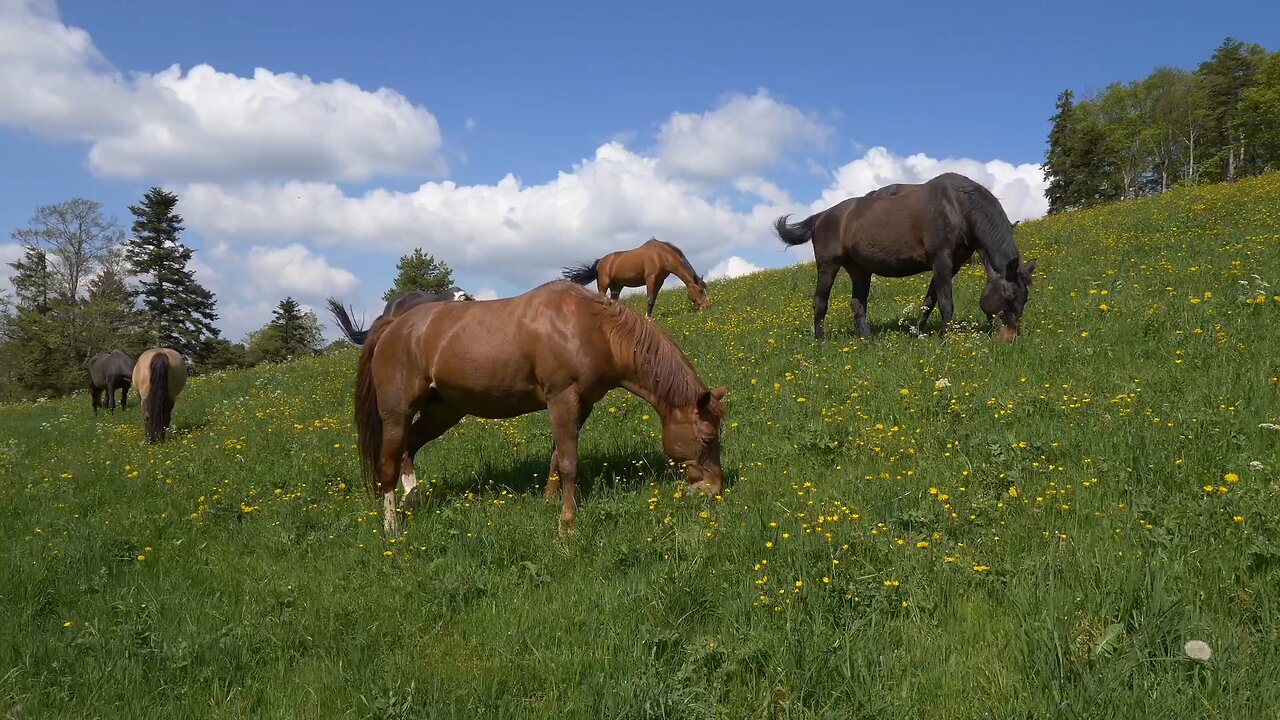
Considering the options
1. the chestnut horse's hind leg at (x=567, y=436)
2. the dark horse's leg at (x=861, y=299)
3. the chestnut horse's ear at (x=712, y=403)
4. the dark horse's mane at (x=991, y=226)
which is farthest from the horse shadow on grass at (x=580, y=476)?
the dark horse's mane at (x=991, y=226)

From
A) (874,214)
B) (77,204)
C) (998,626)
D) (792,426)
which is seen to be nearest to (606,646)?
(998,626)

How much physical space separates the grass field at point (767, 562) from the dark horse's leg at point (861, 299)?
6.51 feet

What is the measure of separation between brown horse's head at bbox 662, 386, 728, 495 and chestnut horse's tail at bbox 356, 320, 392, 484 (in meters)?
3.20

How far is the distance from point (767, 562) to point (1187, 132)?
265ft

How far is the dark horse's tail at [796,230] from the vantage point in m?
12.3

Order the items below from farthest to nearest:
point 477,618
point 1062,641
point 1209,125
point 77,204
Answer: point 1209,125 < point 77,204 < point 477,618 < point 1062,641

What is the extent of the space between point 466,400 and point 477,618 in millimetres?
2648

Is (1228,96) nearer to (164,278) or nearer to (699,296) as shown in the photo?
(699,296)

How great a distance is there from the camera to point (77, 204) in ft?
138

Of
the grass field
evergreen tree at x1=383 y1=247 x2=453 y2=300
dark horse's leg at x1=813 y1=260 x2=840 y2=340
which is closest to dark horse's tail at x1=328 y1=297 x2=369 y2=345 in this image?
the grass field

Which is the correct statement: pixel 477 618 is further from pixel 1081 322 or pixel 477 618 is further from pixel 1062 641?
pixel 1081 322

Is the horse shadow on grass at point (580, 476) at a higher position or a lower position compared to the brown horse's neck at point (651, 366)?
lower

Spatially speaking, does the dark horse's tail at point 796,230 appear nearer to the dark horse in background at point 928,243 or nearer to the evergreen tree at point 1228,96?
the dark horse in background at point 928,243

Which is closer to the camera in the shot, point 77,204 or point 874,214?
point 874,214
